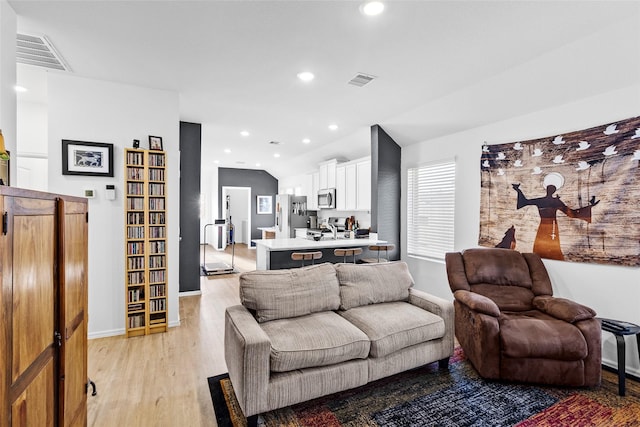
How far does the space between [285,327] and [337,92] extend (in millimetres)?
2631

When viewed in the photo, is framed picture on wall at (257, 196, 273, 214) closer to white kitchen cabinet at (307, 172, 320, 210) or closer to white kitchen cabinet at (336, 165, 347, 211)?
white kitchen cabinet at (307, 172, 320, 210)

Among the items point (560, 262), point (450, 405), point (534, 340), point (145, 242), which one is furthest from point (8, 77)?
point (560, 262)

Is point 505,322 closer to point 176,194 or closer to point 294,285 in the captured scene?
point 294,285

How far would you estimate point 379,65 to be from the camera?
292cm

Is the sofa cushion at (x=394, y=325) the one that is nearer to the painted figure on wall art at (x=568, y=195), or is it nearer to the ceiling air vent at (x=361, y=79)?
the painted figure on wall art at (x=568, y=195)

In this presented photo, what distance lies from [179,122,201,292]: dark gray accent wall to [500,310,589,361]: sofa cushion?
4.28 m

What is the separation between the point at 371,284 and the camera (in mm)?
2914

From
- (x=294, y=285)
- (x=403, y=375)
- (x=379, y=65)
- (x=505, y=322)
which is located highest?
(x=379, y=65)

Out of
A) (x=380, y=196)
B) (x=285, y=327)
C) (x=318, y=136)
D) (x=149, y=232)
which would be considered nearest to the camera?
(x=285, y=327)

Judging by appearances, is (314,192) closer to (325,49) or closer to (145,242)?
(145,242)

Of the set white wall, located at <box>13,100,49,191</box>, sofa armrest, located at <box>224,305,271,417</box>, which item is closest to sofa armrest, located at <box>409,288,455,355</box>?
sofa armrest, located at <box>224,305,271,417</box>

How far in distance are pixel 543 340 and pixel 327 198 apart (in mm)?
4814

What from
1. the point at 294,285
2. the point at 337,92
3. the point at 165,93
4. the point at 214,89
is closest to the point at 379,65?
the point at 337,92

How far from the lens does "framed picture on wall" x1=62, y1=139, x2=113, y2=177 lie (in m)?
3.23
